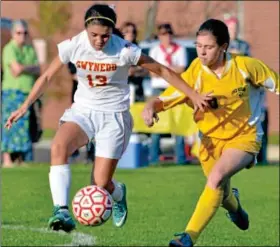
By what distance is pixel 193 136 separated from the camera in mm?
17875

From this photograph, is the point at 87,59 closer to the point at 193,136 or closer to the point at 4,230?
the point at 4,230

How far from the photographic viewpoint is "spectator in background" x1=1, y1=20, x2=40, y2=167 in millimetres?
16266

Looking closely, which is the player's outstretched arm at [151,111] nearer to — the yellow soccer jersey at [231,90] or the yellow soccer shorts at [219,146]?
the yellow soccer jersey at [231,90]

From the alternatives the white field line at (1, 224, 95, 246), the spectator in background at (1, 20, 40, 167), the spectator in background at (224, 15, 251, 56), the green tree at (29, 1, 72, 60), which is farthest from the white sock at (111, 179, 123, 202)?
the green tree at (29, 1, 72, 60)

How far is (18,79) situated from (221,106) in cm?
776

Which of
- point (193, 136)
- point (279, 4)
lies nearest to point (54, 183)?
point (193, 136)

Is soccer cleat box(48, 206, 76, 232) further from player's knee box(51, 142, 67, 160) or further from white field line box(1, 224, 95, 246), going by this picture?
white field line box(1, 224, 95, 246)

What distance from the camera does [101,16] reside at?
8.99 m

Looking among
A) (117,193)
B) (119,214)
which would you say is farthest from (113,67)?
(119,214)

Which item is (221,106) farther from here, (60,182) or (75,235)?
(75,235)

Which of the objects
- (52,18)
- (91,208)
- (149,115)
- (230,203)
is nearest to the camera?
(91,208)

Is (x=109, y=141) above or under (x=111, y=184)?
above

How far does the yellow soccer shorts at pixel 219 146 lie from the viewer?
9062 mm

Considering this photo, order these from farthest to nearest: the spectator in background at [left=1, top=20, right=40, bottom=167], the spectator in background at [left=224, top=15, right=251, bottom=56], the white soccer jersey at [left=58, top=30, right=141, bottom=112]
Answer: the spectator in background at [left=1, top=20, right=40, bottom=167] → the spectator in background at [left=224, top=15, right=251, bottom=56] → the white soccer jersey at [left=58, top=30, right=141, bottom=112]
